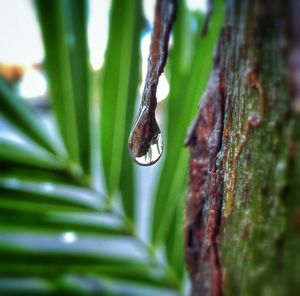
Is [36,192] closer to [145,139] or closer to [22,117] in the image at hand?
[22,117]

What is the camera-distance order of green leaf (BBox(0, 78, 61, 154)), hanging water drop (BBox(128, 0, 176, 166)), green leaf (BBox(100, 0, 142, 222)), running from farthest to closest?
green leaf (BBox(0, 78, 61, 154))
green leaf (BBox(100, 0, 142, 222))
hanging water drop (BBox(128, 0, 176, 166))

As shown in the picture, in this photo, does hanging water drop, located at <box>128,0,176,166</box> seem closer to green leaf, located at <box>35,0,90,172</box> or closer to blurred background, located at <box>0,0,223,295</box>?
blurred background, located at <box>0,0,223,295</box>

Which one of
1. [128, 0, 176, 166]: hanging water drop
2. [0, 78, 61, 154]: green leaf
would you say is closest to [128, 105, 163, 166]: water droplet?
[128, 0, 176, 166]: hanging water drop

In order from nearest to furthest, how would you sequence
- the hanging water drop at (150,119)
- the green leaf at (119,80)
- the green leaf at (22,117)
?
the hanging water drop at (150,119)
the green leaf at (119,80)
the green leaf at (22,117)

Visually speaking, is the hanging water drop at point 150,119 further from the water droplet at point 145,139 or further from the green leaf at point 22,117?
the green leaf at point 22,117

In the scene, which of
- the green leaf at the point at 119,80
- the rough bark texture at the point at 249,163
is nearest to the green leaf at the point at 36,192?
the green leaf at the point at 119,80

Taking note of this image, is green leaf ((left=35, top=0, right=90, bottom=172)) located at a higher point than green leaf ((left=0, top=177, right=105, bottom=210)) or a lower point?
higher
